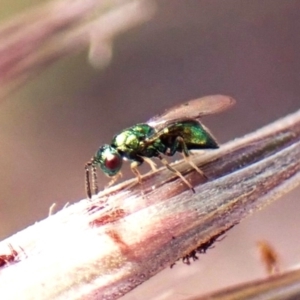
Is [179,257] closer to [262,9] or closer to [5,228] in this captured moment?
[5,228]

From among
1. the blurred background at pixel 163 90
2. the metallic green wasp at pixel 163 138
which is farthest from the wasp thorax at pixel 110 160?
the blurred background at pixel 163 90

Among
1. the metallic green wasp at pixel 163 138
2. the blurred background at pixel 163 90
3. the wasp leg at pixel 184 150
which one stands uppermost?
the blurred background at pixel 163 90

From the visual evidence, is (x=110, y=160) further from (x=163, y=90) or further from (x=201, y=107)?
(x=163, y=90)

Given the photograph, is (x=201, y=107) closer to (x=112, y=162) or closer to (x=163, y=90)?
(x=112, y=162)

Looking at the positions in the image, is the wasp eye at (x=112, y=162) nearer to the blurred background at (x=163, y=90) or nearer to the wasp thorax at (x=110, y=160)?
the wasp thorax at (x=110, y=160)

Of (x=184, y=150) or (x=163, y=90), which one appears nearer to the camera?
(x=184, y=150)

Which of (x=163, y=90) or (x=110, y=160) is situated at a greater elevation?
(x=163, y=90)

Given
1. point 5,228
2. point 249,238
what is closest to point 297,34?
point 249,238

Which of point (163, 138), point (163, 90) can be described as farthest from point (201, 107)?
point (163, 90)
